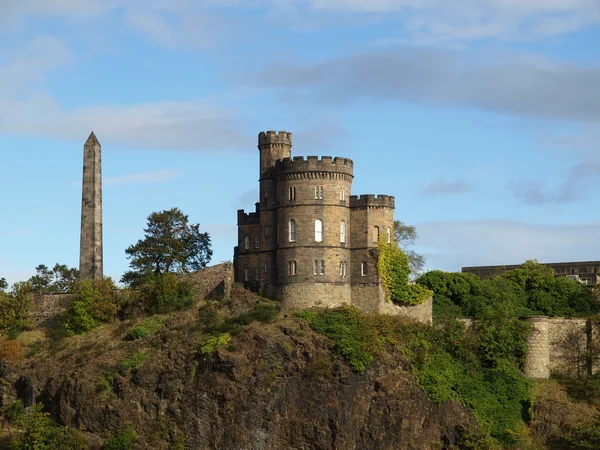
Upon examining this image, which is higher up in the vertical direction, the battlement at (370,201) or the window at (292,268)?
the battlement at (370,201)

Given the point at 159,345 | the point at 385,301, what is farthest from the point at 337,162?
the point at 159,345

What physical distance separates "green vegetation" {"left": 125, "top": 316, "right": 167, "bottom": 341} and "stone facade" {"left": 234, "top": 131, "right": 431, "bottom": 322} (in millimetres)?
7789

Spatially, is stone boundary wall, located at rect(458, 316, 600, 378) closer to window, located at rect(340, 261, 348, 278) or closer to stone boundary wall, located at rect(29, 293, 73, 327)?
window, located at rect(340, 261, 348, 278)

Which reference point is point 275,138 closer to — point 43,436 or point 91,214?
point 91,214

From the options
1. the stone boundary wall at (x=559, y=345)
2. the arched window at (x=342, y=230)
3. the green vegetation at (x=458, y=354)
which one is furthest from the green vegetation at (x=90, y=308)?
the stone boundary wall at (x=559, y=345)

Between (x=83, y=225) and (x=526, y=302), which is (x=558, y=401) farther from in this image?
(x=83, y=225)

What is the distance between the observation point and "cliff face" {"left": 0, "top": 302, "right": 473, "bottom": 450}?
80.2 meters

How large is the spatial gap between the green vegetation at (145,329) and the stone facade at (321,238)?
7.79 meters

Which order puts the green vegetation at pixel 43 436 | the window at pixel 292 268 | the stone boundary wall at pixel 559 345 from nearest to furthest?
the green vegetation at pixel 43 436
the window at pixel 292 268
the stone boundary wall at pixel 559 345

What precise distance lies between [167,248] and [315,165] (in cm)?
1411

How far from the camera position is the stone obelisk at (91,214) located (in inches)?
3691

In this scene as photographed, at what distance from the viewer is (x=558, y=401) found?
86312mm

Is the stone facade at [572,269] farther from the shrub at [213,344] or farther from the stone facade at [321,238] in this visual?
the shrub at [213,344]

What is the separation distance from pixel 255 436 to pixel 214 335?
Result: 748cm
